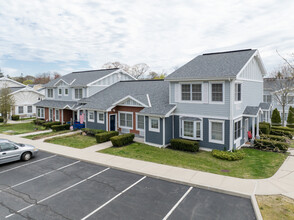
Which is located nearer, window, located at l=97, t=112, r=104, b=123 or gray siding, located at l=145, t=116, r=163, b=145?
gray siding, located at l=145, t=116, r=163, b=145

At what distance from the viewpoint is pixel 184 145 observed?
1808 cm

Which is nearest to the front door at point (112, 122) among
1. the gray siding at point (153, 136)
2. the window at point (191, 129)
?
the gray siding at point (153, 136)

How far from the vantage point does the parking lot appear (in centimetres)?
882

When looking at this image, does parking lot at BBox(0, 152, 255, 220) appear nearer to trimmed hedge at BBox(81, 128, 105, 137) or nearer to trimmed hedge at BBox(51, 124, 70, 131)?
trimmed hedge at BBox(81, 128, 105, 137)

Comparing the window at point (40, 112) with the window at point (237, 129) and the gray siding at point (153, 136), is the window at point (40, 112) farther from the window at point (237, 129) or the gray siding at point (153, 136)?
the window at point (237, 129)

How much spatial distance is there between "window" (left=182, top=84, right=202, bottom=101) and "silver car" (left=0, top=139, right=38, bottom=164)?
13.1 m

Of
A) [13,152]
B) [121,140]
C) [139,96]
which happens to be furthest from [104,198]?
[139,96]

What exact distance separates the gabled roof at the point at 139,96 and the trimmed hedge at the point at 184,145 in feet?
8.57

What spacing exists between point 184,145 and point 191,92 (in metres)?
4.57

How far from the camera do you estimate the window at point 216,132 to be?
57.1ft

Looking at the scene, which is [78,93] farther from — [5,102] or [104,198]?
[104,198]

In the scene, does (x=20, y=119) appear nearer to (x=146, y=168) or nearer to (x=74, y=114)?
(x=74, y=114)

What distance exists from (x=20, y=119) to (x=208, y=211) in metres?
42.0

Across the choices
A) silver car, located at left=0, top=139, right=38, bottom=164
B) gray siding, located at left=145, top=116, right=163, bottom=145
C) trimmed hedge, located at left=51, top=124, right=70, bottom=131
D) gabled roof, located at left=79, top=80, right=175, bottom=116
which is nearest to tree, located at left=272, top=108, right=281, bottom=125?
gabled roof, located at left=79, top=80, right=175, bottom=116
